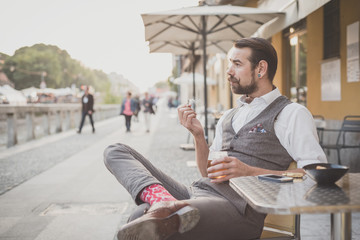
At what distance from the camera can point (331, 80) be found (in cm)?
742

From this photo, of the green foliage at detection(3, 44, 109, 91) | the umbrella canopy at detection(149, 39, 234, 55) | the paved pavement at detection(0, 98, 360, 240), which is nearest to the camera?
the paved pavement at detection(0, 98, 360, 240)

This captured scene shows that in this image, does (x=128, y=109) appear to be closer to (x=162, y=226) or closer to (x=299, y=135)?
(x=299, y=135)

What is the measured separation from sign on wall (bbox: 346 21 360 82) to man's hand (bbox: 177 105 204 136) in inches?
197

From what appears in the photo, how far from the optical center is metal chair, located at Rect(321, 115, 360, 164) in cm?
628

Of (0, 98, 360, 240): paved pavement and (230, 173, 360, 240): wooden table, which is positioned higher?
(230, 173, 360, 240): wooden table

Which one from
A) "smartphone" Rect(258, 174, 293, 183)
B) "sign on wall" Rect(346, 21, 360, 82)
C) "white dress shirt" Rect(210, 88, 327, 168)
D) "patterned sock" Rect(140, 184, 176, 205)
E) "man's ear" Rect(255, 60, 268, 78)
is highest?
"sign on wall" Rect(346, 21, 360, 82)

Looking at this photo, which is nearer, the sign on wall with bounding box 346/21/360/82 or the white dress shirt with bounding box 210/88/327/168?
the white dress shirt with bounding box 210/88/327/168

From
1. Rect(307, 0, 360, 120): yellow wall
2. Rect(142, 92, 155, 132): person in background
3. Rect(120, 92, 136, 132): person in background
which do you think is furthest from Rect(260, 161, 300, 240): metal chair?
Rect(120, 92, 136, 132): person in background

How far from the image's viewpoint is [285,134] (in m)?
2.21

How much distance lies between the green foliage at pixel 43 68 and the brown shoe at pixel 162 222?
229 ft

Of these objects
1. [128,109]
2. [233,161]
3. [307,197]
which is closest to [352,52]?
[233,161]

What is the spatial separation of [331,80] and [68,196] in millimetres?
4988

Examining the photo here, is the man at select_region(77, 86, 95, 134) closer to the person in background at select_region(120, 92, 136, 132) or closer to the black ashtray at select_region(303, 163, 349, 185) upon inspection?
the person in background at select_region(120, 92, 136, 132)

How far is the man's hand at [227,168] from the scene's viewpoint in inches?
76.5
